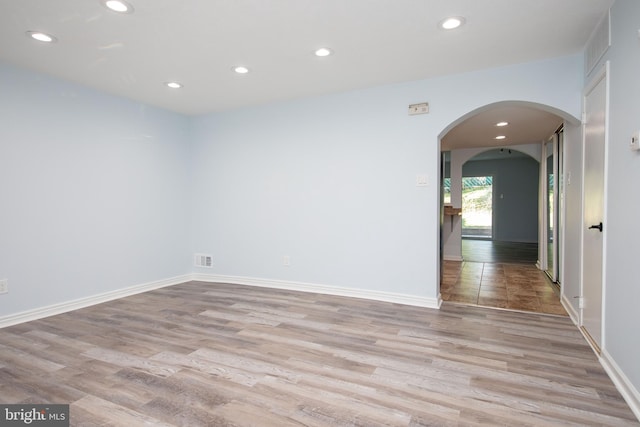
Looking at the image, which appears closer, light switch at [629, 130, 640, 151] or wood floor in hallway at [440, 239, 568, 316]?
light switch at [629, 130, 640, 151]

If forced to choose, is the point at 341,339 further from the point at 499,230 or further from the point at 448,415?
the point at 499,230

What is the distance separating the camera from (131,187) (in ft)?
13.9

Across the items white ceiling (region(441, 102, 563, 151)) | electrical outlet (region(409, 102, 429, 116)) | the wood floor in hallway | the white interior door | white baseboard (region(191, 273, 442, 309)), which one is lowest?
the wood floor in hallway

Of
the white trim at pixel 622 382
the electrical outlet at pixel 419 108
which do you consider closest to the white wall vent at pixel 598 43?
the electrical outlet at pixel 419 108

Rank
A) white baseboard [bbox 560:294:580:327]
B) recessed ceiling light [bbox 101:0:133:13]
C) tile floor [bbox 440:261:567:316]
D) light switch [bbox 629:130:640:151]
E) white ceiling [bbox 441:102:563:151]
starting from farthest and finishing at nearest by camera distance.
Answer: white ceiling [bbox 441:102:563:151]
tile floor [bbox 440:261:567:316]
white baseboard [bbox 560:294:580:327]
recessed ceiling light [bbox 101:0:133:13]
light switch [bbox 629:130:640:151]

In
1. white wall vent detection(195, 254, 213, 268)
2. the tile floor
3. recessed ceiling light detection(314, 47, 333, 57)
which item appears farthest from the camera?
white wall vent detection(195, 254, 213, 268)

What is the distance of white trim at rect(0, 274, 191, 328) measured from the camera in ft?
10.5

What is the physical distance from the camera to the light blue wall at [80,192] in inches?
126

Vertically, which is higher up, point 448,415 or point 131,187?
point 131,187

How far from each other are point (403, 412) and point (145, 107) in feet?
14.3

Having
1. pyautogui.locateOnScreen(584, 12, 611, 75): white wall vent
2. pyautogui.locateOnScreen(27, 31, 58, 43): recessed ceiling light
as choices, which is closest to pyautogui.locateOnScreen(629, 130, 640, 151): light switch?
pyautogui.locateOnScreen(584, 12, 611, 75): white wall vent

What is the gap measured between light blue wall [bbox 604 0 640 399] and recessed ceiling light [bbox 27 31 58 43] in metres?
3.80

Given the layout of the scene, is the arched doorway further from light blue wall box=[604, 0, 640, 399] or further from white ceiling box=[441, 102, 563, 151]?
light blue wall box=[604, 0, 640, 399]

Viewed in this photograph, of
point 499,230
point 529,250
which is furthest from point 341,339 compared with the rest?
point 499,230
